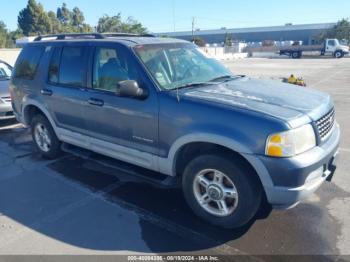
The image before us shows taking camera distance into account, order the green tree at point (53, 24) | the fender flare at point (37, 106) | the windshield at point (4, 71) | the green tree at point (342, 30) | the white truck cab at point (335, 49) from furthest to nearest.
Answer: the green tree at point (53, 24), the green tree at point (342, 30), the white truck cab at point (335, 49), the windshield at point (4, 71), the fender flare at point (37, 106)

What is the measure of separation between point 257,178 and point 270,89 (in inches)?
46.7

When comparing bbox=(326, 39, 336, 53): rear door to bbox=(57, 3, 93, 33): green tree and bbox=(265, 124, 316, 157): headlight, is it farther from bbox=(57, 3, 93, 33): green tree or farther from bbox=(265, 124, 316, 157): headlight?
bbox=(57, 3, 93, 33): green tree

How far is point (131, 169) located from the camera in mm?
4555

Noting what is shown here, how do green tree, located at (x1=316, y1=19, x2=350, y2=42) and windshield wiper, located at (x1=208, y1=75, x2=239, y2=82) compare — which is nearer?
windshield wiper, located at (x1=208, y1=75, x2=239, y2=82)

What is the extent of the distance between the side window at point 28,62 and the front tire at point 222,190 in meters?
3.32

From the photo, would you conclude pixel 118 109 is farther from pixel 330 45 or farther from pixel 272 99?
pixel 330 45

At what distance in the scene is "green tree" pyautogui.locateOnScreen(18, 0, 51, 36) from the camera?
213 ft

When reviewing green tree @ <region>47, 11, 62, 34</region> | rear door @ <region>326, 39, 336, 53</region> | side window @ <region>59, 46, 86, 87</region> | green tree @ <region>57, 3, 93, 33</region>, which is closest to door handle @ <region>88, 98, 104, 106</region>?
side window @ <region>59, 46, 86, 87</region>

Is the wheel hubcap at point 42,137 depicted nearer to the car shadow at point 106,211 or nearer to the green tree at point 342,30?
the car shadow at point 106,211

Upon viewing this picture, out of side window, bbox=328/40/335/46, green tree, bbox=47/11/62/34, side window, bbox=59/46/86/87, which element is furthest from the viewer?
green tree, bbox=47/11/62/34

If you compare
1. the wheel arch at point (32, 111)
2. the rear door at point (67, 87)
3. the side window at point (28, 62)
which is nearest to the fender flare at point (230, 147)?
the rear door at point (67, 87)

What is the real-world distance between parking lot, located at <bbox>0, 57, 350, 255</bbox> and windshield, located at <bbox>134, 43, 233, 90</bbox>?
144cm

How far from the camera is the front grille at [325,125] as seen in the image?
3.19m

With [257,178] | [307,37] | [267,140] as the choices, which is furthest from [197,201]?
[307,37]
